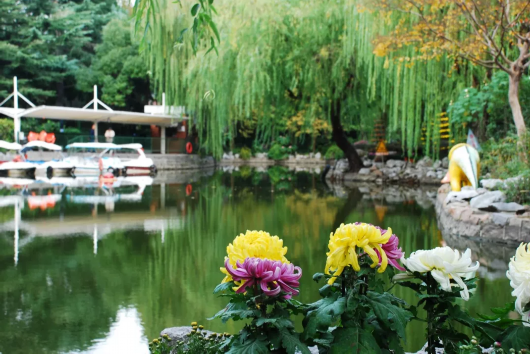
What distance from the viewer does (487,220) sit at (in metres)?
8.34

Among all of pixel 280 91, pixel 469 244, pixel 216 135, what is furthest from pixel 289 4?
pixel 469 244

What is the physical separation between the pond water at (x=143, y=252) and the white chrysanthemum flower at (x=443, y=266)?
197 centimetres

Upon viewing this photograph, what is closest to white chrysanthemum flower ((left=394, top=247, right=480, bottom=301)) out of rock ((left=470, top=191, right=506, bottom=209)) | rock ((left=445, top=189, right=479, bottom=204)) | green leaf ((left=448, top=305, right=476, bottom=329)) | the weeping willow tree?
green leaf ((left=448, top=305, right=476, bottom=329))

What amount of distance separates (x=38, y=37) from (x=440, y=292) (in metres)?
32.5

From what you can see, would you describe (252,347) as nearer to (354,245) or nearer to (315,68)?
(354,245)

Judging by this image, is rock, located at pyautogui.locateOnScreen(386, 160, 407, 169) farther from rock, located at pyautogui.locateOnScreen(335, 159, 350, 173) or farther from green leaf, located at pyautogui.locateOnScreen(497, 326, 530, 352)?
green leaf, located at pyautogui.locateOnScreen(497, 326, 530, 352)

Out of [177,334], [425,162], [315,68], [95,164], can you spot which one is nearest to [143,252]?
[177,334]

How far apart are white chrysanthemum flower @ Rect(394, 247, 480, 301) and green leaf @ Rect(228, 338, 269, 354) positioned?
0.63 metres

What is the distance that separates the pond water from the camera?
446 centimetres

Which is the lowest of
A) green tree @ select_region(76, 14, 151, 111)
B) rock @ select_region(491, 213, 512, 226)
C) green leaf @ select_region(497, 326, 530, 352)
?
rock @ select_region(491, 213, 512, 226)

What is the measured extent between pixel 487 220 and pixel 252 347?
713cm

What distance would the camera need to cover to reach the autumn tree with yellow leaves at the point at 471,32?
1065 cm

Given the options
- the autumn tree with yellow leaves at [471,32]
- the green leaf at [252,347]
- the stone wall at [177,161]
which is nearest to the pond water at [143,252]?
the green leaf at [252,347]

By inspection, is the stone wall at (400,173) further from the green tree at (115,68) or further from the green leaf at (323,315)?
the green leaf at (323,315)
